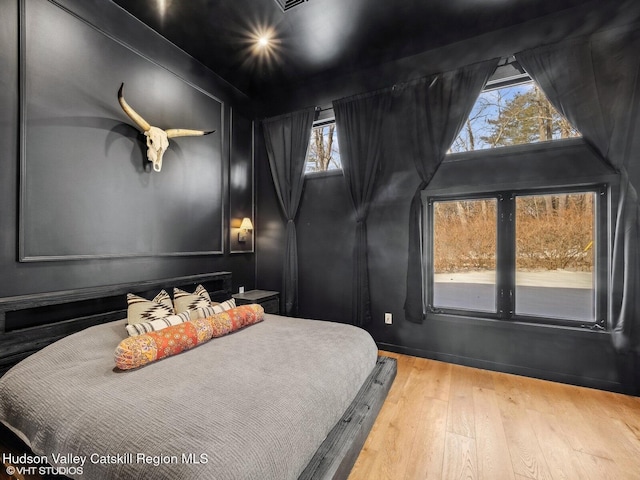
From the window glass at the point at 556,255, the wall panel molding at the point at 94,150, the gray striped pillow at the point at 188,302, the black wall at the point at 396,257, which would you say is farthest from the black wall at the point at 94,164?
the window glass at the point at 556,255

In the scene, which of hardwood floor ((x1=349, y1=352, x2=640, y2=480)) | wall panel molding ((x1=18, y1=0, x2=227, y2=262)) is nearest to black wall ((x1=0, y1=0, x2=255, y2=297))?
wall panel molding ((x1=18, y1=0, x2=227, y2=262))

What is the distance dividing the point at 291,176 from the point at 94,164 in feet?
6.94

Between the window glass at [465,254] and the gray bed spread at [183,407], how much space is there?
65.8 inches

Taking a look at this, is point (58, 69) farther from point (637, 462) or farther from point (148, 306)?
point (637, 462)

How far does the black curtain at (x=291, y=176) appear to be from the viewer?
12.3 ft

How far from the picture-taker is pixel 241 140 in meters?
3.96

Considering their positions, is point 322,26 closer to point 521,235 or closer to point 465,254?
point 465,254

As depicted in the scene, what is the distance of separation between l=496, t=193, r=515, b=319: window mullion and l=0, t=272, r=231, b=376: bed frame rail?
3337 millimetres

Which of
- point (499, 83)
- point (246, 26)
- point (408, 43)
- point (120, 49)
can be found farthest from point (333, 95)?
point (120, 49)

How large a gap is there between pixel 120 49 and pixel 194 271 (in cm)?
224

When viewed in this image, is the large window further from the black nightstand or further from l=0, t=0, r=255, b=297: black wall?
l=0, t=0, r=255, b=297: black wall

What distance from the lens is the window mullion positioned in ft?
9.09

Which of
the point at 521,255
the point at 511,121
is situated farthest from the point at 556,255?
the point at 511,121

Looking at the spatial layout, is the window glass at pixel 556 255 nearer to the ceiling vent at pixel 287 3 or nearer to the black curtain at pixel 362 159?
the black curtain at pixel 362 159
